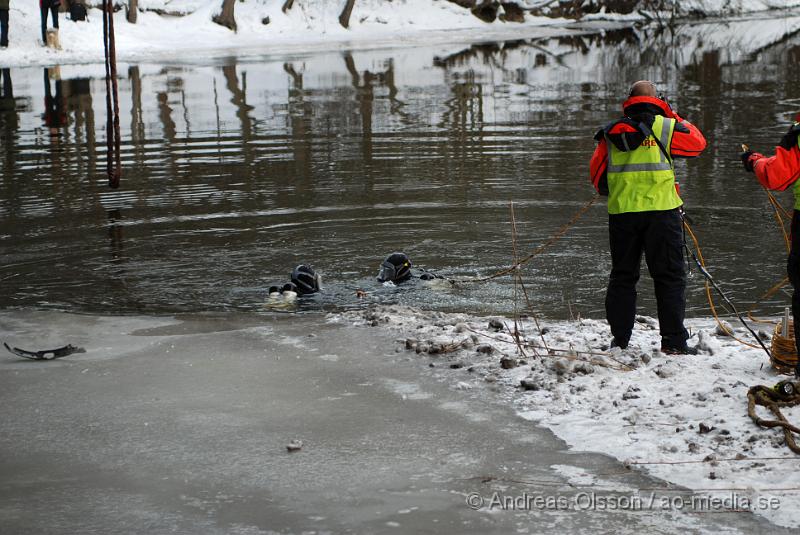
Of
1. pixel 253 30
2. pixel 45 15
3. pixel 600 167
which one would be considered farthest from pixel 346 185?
pixel 253 30

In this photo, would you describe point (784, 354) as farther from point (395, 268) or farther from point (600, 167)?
point (395, 268)

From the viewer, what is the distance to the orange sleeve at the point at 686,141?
6.65m

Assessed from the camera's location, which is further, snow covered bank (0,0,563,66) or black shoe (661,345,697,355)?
snow covered bank (0,0,563,66)

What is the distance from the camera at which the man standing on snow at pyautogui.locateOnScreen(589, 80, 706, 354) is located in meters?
6.66

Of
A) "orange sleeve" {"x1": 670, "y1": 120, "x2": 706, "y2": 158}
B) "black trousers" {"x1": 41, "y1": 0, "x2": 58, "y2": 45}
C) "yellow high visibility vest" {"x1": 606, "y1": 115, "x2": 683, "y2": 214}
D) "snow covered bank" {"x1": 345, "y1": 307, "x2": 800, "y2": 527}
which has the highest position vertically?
"black trousers" {"x1": 41, "y1": 0, "x2": 58, "y2": 45}

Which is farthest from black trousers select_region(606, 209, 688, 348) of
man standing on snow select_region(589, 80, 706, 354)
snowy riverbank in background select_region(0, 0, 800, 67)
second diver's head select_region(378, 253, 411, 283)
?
snowy riverbank in background select_region(0, 0, 800, 67)

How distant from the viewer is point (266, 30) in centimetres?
4447

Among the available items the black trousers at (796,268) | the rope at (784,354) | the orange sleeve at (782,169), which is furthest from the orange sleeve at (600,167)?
the rope at (784,354)

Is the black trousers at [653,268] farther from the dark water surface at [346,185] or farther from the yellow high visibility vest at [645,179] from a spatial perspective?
the dark water surface at [346,185]

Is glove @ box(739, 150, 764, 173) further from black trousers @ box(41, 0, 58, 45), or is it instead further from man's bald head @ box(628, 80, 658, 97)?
black trousers @ box(41, 0, 58, 45)

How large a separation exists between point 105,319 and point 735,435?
512cm

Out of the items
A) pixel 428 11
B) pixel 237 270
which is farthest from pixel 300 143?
pixel 428 11

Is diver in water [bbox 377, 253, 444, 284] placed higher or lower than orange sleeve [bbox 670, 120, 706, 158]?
lower

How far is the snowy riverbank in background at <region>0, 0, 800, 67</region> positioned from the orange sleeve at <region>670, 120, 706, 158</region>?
30070 millimetres
